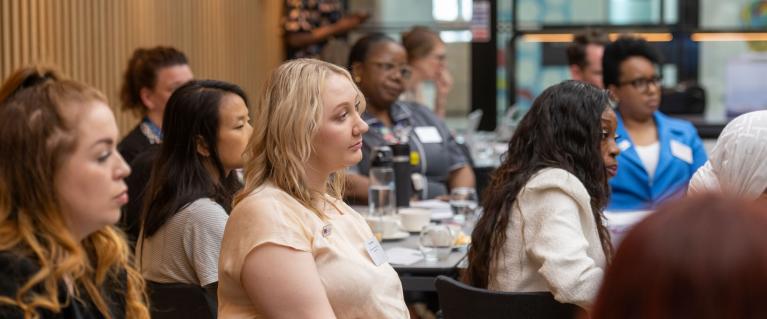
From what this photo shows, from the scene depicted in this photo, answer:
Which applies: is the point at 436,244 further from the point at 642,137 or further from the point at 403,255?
the point at 642,137

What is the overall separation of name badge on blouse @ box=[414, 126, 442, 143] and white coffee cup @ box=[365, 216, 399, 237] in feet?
5.42

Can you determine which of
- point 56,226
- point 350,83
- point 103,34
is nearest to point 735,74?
point 103,34

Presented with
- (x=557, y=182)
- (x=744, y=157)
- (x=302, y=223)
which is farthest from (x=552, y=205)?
(x=302, y=223)

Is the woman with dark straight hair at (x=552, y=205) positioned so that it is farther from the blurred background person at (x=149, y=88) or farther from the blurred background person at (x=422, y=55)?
the blurred background person at (x=422, y=55)

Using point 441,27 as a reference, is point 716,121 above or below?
below

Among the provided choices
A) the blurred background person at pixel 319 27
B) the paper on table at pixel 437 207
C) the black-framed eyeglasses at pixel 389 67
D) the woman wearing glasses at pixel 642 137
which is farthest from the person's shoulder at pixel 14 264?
the blurred background person at pixel 319 27

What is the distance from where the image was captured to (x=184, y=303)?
121 inches

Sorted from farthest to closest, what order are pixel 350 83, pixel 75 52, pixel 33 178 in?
pixel 75 52 < pixel 350 83 < pixel 33 178

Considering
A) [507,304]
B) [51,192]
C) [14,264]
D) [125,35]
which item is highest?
[125,35]

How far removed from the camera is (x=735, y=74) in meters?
9.09

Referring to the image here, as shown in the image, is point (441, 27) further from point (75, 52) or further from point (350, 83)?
point (350, 83)

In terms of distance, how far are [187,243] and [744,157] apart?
1552 mm

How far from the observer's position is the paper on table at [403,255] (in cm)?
385

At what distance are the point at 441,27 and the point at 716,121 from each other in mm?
3578
